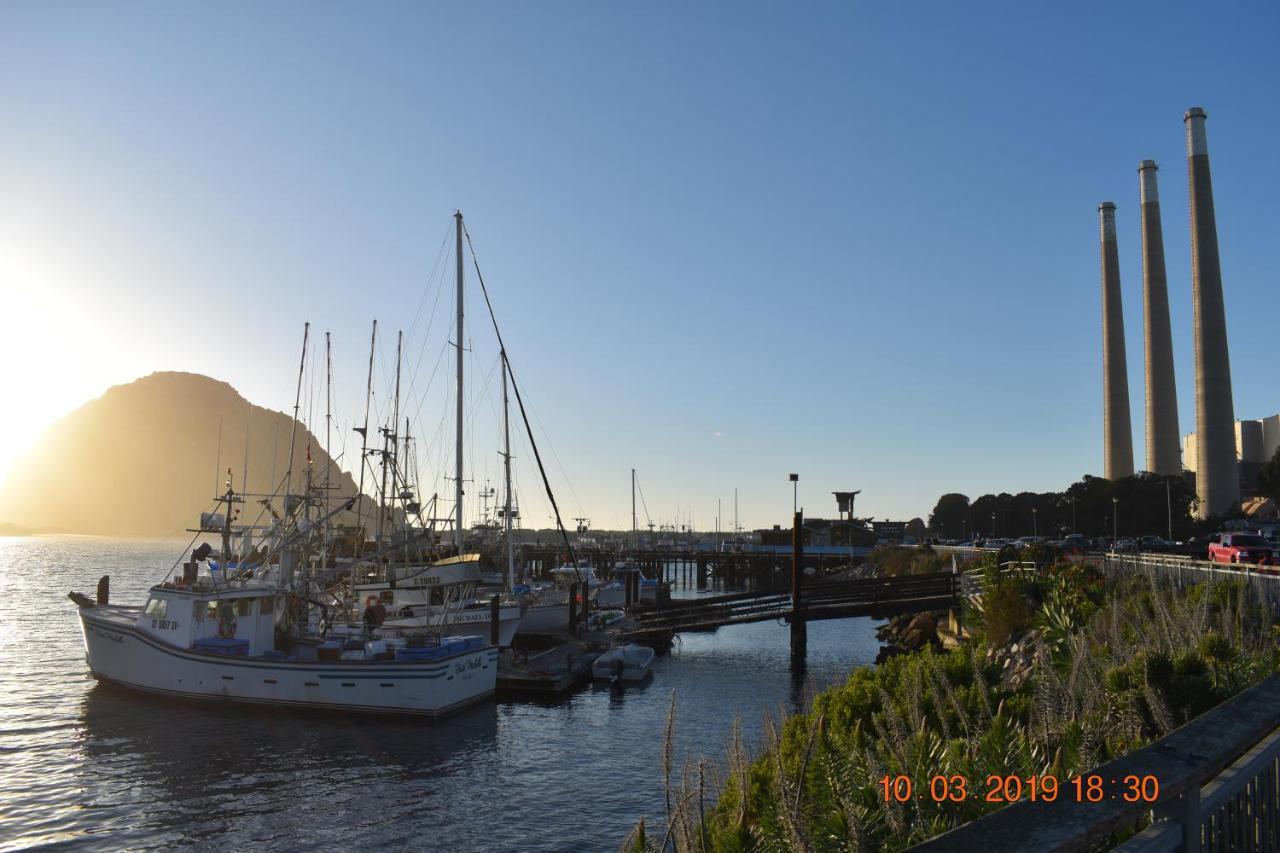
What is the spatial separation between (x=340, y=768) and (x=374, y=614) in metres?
13.1

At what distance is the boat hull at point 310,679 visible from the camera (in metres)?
29.5

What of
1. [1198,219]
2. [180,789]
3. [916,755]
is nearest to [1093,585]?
[916,755]

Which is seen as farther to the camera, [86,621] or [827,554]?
[827,554]

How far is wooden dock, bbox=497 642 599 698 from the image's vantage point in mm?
34906

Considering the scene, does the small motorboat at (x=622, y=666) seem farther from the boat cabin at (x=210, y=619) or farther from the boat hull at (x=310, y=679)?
the boat cabin at (x=210, y=619)

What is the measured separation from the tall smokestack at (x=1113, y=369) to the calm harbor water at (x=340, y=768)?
10051 cm

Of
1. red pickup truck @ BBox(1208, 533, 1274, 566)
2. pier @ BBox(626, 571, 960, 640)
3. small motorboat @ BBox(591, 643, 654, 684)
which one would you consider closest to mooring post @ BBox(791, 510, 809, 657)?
pier @ BBox(626, 571, 960, 640)

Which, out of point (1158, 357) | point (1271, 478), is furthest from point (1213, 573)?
point (1158, 357)

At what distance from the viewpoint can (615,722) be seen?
30891 mm

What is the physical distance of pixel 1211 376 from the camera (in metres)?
102

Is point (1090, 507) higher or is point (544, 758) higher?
point (1090, 507)

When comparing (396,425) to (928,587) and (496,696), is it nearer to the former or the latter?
(496,696)

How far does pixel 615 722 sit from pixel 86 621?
2297 cm

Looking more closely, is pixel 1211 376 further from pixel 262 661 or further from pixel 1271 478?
pixel 262 661
